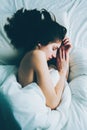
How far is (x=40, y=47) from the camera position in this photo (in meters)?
1.46

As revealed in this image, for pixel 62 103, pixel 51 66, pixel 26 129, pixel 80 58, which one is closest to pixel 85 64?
pixel 80 58

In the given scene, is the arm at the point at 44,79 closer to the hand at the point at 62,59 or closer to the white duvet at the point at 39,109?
the white duvet at the point at 39,109

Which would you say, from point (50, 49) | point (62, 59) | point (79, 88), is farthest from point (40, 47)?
point (79, 88)

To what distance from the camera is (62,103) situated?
1332 mm

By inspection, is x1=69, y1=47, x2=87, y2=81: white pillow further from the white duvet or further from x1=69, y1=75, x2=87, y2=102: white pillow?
the white duvet

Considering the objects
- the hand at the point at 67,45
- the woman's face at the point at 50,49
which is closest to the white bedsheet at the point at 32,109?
the woman's face at the point at 50,49

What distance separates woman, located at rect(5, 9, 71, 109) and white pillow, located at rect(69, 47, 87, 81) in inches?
2.3

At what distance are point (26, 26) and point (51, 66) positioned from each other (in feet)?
0.82

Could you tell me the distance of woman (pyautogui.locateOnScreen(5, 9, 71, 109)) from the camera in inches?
52.0

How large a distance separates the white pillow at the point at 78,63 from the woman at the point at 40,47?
6cm

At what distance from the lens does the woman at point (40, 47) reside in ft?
4.33

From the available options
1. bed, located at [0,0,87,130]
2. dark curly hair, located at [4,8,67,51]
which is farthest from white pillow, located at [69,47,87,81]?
dark curly hair, located at [4,8,67,51]

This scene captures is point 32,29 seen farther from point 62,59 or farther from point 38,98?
point 38,98

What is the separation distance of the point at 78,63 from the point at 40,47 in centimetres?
25
